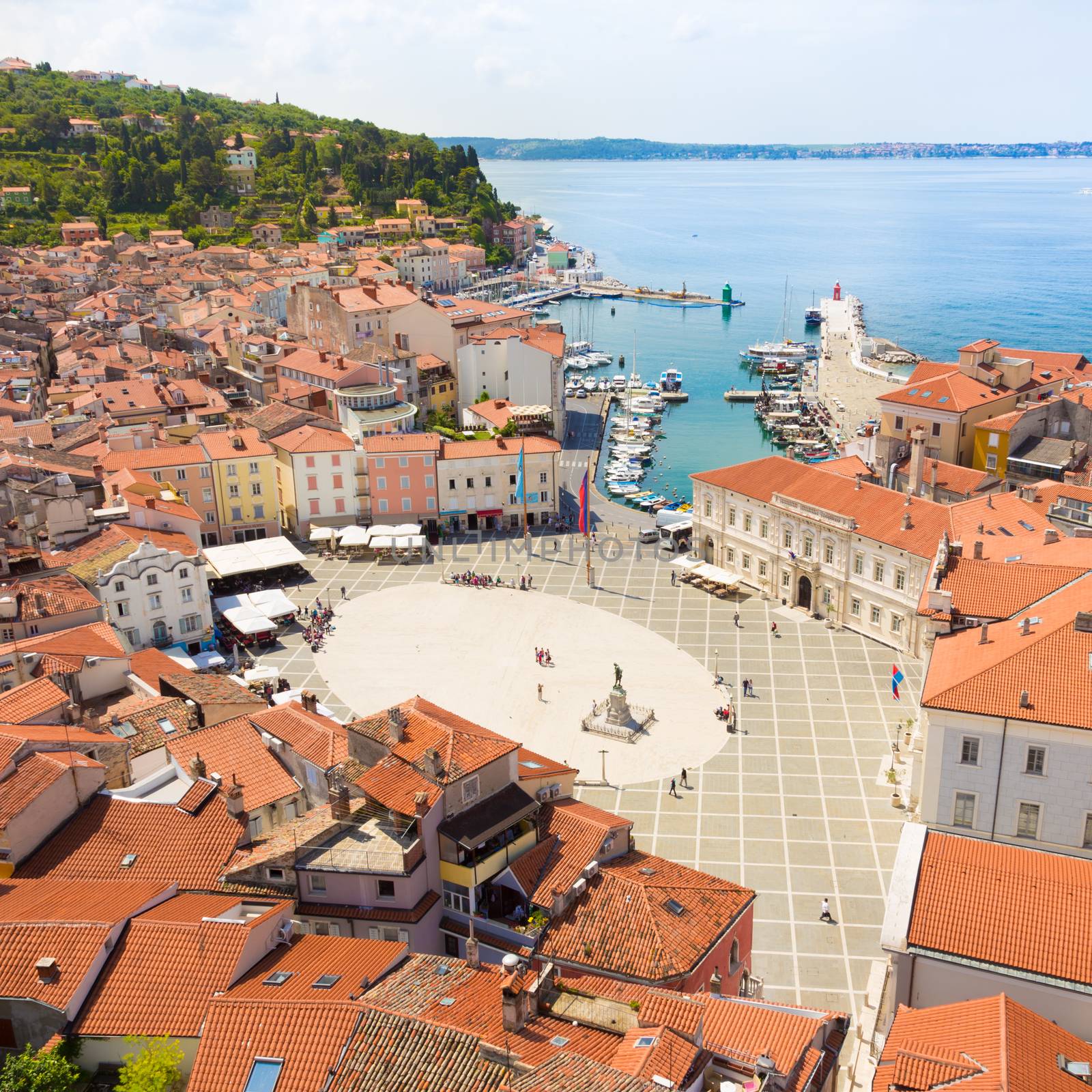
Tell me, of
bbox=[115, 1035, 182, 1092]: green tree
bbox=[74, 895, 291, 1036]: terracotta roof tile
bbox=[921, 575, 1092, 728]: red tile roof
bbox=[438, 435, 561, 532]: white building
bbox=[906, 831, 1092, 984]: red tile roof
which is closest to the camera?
bbox=[115, 1035, 182, 1092]: green tree

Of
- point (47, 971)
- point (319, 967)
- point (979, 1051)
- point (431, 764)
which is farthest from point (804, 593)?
point (47, 971)

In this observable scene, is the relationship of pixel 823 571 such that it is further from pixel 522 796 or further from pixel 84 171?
pixel 84 171

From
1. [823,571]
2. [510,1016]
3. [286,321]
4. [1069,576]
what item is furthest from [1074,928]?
[286,321]

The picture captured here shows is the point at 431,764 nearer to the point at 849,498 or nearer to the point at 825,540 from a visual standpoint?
the point at 825,540

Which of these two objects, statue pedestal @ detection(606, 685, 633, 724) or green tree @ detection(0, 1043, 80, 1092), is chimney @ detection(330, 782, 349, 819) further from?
statue pedestal @ detection(606, 685, 633, 724)

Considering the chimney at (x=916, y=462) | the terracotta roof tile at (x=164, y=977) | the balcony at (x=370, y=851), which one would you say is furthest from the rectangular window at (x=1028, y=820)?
the chimney at (x=916, y=462)

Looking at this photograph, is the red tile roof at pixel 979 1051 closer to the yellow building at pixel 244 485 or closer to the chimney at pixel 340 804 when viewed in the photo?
the chimney at pixel 340 804

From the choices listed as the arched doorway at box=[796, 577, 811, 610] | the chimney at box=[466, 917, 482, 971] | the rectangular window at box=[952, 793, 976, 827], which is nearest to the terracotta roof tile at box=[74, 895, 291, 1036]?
the chimney at box=[466, 917, 482, 971]
